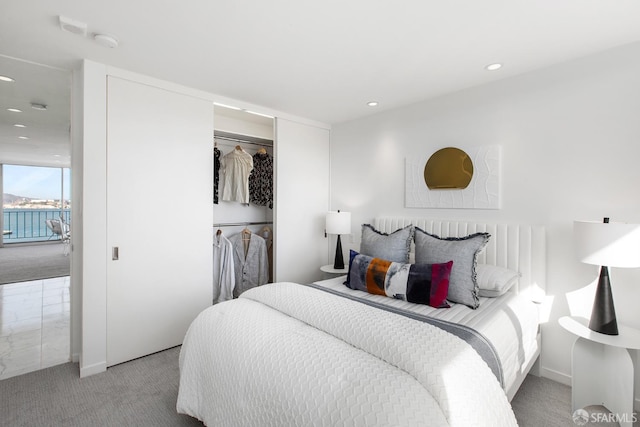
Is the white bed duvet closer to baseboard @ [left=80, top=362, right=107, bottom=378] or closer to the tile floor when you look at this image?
baseboard @ [left=80, top=362, right=107, bottom=378]

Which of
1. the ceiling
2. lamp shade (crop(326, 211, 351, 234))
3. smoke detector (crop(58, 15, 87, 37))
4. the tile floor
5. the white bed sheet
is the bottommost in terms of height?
the tile floor

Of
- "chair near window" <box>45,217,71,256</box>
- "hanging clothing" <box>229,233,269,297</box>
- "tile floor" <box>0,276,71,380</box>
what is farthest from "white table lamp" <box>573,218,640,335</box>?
"chair near window" <box>45,217,71,256</box>

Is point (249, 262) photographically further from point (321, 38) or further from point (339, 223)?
point (321, 38)

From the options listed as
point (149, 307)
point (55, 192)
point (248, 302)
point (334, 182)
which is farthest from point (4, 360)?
point (55, 192)

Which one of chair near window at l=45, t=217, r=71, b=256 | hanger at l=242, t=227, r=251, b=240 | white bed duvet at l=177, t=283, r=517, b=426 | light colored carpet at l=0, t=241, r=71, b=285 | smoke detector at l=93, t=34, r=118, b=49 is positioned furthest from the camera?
chair near window at l=45, t=217, r=71, b=256

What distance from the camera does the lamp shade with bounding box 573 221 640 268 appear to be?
168 centimetres

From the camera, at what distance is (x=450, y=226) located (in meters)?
2.87

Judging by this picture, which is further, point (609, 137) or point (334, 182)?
point (334, 182)

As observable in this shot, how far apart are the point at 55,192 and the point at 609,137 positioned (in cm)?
1211

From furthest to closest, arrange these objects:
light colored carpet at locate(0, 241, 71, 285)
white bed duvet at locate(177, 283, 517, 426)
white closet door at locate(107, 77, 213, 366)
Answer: light colored carpet at locate(0, 241, 71, 285)
white closet door at locate(107, 77, 213, 366)
white bed duvet at locate(177, 283, 517, 426)

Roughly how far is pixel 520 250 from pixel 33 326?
16.0 ft

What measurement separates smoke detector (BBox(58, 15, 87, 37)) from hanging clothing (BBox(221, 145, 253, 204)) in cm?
185

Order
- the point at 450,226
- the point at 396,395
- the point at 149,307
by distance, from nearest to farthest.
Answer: the point at 396,395
the point at 149,307
the point at 450,226

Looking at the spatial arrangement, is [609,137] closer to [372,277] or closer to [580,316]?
[580,316]
